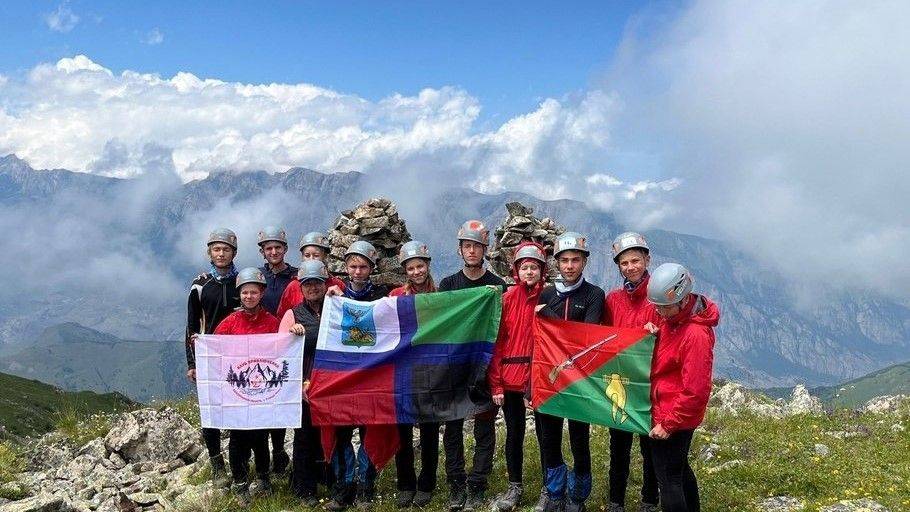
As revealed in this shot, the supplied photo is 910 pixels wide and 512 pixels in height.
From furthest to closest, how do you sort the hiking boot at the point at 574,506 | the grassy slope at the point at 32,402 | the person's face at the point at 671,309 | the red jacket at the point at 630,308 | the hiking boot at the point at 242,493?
the grassy slope at the point at 32,402 < the hiking boot at the point at 242,493 < the hiking boot at the point at 574,506 < the red jacket at the point at 630,308 < the person's face at the point at 671,309

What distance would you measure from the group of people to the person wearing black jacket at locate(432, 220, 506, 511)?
0.06 feet

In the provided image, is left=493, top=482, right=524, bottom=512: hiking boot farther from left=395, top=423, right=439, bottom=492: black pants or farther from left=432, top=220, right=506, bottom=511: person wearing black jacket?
left=395, top=423, right=439, bottom=492: black pants

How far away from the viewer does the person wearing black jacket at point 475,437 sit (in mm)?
10227

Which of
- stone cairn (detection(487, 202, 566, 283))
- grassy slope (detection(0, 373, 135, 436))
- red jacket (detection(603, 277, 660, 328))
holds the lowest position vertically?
grassy slope (detection(0, 373, 135, 436))

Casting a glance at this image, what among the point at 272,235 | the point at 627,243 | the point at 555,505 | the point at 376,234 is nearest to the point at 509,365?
the point at 555,505

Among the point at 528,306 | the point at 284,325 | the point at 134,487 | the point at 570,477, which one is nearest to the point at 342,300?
the point at 284,325

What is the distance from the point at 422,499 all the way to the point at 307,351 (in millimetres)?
3165

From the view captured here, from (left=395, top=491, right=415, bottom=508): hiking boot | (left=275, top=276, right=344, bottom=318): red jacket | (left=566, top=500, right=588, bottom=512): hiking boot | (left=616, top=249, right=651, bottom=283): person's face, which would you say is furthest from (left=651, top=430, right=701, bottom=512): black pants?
(left=275, top=276, right=344, bottom=318): red jacket

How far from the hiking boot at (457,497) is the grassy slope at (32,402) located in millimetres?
83723

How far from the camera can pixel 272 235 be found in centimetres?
1308

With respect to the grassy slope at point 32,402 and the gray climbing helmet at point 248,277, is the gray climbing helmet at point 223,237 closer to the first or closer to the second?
the gray climbing helmet at point 248,277

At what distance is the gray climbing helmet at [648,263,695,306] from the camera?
752cm

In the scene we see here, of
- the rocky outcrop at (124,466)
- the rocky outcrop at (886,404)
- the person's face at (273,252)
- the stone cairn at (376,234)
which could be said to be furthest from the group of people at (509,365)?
the stone cairn at (376,234)

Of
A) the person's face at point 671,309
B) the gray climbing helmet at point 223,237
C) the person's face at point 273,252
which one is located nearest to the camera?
the person's face at point 671,309
